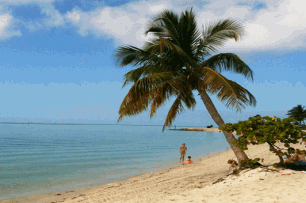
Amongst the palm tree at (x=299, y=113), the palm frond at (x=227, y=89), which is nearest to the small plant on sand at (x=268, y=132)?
the palm frond at (x=227, y=89)

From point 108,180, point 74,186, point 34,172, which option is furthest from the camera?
point 34,172

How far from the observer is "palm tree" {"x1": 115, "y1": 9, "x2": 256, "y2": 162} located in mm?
9250

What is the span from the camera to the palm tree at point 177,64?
9250mm

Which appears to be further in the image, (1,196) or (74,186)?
(74,186)

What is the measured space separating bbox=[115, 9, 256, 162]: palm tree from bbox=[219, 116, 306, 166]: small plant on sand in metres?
1.06

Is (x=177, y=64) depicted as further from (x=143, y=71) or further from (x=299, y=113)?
(x=299, y=113)

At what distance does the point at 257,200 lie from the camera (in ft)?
16.3

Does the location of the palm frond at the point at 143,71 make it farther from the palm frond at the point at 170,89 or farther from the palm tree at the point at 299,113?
the palm tree at the point at 299,113

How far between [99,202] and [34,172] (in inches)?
364

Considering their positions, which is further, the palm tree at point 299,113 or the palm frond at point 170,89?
the palm tree at point 299,113

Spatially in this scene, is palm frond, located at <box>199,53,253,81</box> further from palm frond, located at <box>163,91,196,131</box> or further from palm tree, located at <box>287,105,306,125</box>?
palm tree, located at <box>287,105,306,125</box>

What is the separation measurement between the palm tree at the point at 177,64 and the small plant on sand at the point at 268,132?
3.49ft

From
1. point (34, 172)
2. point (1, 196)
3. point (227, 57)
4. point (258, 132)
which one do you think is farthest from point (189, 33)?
point (34, 172)

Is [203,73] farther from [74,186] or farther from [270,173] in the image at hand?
[74,186]
